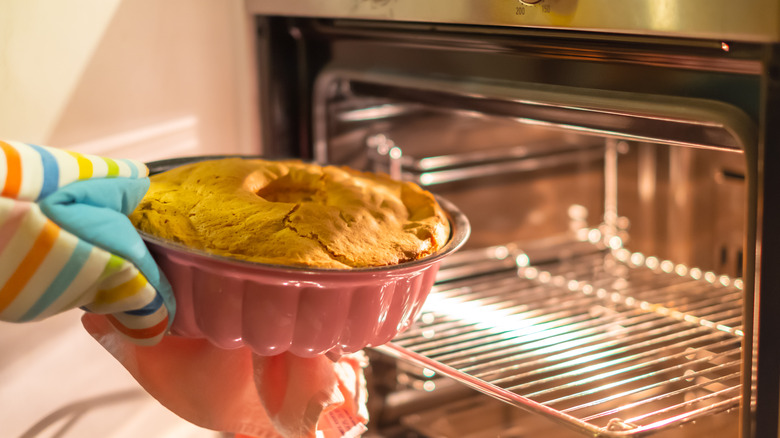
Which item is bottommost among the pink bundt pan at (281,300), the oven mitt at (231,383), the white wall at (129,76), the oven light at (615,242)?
the oven light at (615,242)

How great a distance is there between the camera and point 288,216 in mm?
663

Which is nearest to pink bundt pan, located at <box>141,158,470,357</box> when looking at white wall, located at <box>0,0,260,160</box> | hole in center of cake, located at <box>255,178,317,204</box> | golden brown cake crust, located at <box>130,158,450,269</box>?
golden brown cake crust, located at <box>130,158,450,269</box>

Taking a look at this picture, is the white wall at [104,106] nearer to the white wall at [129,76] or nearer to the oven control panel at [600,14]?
the white wall at [129,76]

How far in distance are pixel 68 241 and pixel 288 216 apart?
193 millimetres

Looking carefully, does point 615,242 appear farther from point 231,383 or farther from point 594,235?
point 231,383

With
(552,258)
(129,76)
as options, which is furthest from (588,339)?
(129,76)

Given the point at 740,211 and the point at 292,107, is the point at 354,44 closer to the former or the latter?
the point at 292,107

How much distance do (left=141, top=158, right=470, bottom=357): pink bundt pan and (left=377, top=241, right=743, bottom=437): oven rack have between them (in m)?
0.18

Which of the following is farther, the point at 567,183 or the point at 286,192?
the point at 567,183

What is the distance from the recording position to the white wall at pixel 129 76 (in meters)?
0.76

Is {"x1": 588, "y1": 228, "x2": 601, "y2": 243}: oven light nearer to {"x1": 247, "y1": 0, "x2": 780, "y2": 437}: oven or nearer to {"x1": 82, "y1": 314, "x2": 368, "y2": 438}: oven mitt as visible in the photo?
{"x1": 247, "y1": 0, "x2": 780, "y2": 437}: oven

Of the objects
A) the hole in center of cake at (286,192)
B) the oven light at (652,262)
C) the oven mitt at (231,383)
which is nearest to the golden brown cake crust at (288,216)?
the hole in center of cake at (286,192)

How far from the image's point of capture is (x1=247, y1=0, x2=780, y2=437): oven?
2.03ft

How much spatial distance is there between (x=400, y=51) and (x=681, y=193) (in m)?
0.64
